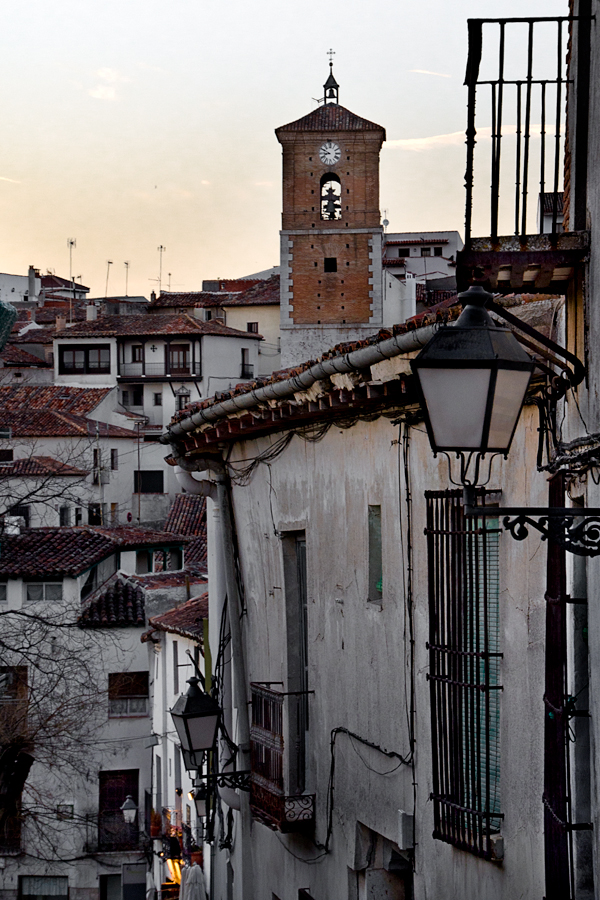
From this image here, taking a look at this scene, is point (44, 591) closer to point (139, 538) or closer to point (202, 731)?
point (139, 538)

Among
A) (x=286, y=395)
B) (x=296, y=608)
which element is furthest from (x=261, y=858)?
(x=286, y=395)

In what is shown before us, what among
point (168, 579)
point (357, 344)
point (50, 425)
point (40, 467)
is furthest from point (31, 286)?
point (357, 344)

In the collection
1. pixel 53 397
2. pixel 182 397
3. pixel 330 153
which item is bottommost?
pixel 53 397

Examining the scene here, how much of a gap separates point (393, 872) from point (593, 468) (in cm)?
503

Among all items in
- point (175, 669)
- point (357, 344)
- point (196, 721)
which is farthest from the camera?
point (175, 669)

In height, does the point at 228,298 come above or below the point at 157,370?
above

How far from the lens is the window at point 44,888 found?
105 feet

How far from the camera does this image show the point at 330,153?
51.5 m

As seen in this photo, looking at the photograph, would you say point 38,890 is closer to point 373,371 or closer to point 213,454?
point 213,454

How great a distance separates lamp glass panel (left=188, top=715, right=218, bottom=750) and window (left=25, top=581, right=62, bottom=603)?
23180 mm

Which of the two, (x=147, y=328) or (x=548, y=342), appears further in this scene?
(x=147, y=328)

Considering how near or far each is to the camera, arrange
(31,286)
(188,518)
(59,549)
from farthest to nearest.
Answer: (31,286) → (188,518) → (59,549)

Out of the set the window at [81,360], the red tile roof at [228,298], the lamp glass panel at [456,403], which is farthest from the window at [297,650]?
the red tile roof at [228,298]

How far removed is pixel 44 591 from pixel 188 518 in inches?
541
